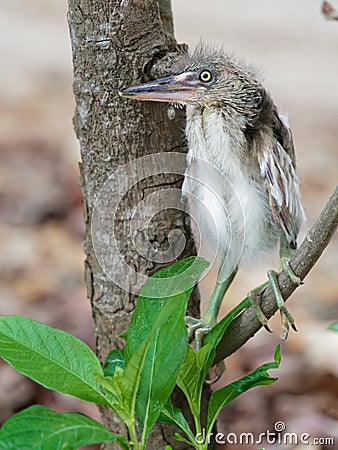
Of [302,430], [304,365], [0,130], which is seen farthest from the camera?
[0,130]

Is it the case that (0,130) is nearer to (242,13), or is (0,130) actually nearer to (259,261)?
(242,13)

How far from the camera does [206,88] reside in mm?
947

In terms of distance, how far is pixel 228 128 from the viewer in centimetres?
94

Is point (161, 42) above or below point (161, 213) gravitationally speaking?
above

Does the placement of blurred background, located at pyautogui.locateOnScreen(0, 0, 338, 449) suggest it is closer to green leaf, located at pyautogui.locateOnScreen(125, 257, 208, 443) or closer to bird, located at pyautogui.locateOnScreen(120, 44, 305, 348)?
bird, located at pyautogui.locateOnScreen(120, 44, 305, 348)

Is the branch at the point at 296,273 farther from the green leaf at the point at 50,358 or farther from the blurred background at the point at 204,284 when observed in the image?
the green leaf at the point at 50,358

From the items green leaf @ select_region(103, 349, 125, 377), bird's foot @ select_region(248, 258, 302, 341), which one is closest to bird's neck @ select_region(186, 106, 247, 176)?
bird's foot @ select_region(248, 258, 302, 341)

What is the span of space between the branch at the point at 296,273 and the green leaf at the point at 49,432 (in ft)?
0.77

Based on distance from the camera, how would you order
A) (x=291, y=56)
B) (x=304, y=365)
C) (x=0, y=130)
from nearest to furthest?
(x=304, y=365) < (x=0, y=130) < (x=291, y=56)

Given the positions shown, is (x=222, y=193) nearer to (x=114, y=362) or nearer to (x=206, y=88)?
(x=206, y=88)

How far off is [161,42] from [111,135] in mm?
123

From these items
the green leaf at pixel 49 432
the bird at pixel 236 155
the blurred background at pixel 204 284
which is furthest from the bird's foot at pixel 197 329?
the green leaf at pixel 49 432

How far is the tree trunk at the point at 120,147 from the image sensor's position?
0.99 metres

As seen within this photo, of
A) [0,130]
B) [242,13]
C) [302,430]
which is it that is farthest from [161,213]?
[242,13]
